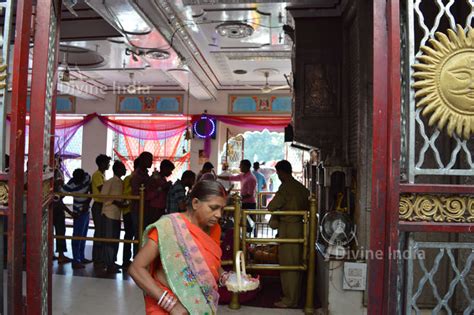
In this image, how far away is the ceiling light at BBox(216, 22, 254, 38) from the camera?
5918 millimetres

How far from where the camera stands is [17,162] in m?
1.71

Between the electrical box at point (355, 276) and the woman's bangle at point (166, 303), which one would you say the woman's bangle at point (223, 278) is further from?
the electrical box at point (355, 276)

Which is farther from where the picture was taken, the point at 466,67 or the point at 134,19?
the point at 134,19

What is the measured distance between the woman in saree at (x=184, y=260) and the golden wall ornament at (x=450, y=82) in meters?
1.05

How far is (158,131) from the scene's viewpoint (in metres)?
12.0

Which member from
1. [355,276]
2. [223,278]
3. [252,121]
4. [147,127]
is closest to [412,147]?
[223,278]

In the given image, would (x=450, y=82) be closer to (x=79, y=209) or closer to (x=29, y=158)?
(x=29, y=158)

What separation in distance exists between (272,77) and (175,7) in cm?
473

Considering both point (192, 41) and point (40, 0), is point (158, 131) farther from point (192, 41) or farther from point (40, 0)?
point (40, 0)

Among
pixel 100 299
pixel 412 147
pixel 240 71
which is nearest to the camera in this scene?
pixel 412 147

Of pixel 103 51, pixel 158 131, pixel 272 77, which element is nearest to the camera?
pixel 103 51

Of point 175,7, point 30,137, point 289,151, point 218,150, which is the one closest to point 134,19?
point 175,7

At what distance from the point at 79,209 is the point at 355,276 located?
3.97 meters

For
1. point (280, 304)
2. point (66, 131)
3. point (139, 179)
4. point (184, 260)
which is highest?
point (66, 131)
